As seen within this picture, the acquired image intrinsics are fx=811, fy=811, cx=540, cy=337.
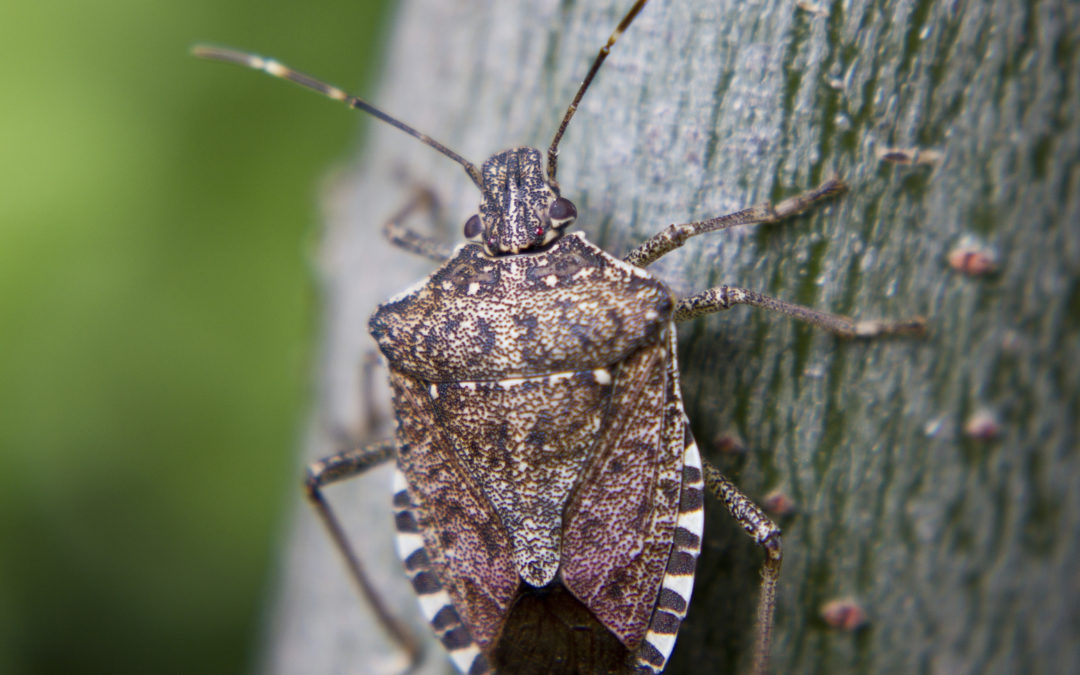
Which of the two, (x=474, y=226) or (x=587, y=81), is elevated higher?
(x=587, y=81)

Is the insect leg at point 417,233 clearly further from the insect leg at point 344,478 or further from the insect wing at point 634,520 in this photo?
the insect wing at point 634,520

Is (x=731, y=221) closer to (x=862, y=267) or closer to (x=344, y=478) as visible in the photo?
(x=862, y=267)

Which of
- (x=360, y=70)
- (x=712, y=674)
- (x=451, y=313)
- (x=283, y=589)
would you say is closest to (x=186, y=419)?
(x=283, y=589)

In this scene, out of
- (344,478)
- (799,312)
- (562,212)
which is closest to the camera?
(799,312)

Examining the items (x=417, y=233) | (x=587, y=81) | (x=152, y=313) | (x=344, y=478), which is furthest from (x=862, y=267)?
(x=152, y=313)

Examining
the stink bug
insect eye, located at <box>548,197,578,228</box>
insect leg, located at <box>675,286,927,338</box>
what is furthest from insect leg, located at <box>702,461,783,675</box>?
insect eye, located at <box>548,197,578,228</box>

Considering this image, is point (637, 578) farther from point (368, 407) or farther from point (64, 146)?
point (64, 146)

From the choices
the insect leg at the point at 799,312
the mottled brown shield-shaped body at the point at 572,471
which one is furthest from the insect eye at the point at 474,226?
the insect leg at the point at 799,312

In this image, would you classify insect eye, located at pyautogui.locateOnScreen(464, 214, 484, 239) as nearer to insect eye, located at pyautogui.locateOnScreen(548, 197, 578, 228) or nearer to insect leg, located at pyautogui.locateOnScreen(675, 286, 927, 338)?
insect eye, located at pyautogui.locateOnScreen(548, 197, 578, 228)
